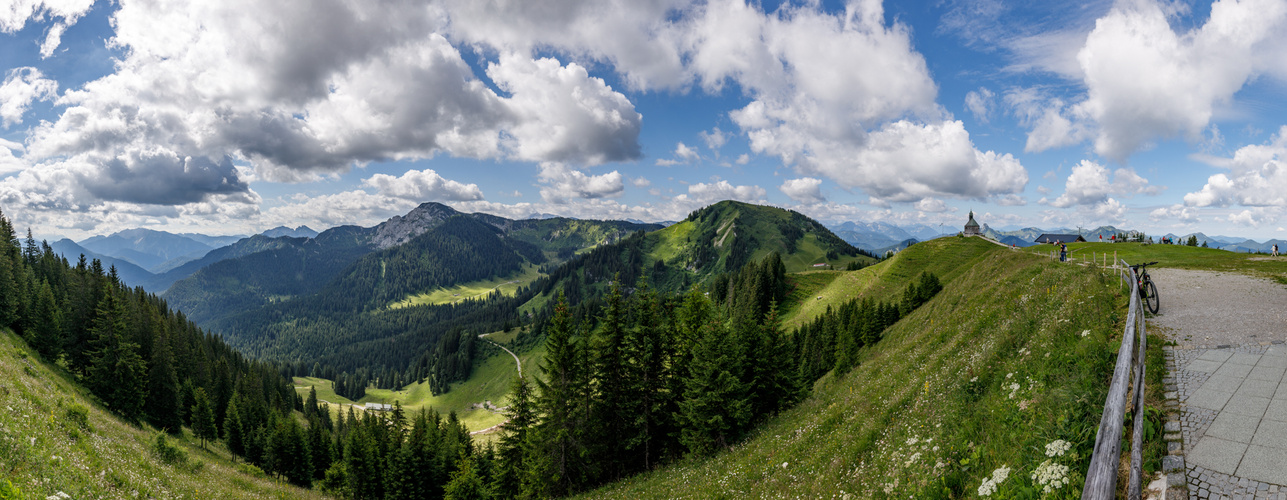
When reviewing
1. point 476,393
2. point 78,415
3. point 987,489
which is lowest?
point 476,393

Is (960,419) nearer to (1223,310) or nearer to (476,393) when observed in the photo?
(1223,310)

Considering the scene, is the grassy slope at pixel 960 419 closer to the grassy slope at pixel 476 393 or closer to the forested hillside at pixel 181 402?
the forested hillside at pixel 181 402

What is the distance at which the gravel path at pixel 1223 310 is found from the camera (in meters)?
12.5

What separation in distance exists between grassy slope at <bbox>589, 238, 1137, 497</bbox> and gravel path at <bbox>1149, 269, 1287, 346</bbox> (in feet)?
5.19

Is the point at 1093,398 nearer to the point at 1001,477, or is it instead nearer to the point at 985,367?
the point at 1001,477

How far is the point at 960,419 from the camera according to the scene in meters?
12.7

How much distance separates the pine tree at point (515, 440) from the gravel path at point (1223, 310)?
3456cm

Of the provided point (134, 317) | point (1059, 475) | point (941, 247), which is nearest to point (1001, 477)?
point (1059, 475)

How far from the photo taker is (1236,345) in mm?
11711

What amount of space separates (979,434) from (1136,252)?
224 ft

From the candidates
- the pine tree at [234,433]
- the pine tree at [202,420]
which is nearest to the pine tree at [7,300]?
the pine tree at [202,420]

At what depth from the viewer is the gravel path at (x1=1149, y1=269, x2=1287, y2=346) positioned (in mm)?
12523

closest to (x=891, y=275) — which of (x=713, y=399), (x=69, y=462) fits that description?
(x=713, y=399)

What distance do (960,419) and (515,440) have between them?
112 feet
